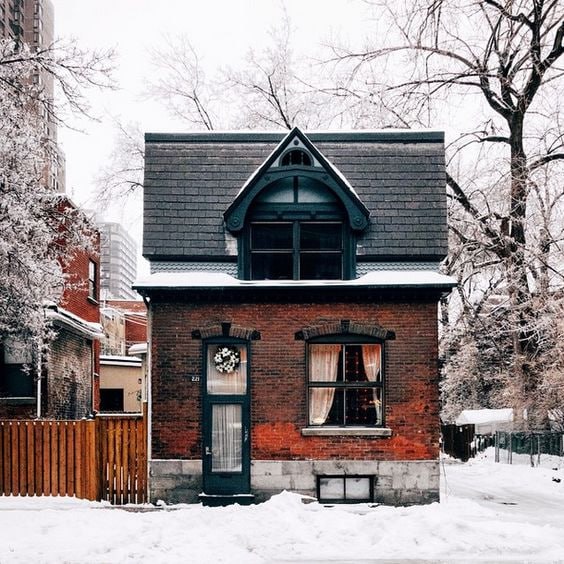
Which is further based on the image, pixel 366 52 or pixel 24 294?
pixel 366 52

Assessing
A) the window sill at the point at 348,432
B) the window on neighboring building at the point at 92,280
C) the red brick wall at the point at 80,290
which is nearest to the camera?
the window sill at the point at 348,432

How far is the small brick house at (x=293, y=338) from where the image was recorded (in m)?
17.2

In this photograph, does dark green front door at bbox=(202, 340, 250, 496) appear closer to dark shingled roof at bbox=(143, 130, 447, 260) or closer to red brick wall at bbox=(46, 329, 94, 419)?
dark shingled roof at bbox=(143, 130, 447, 260)

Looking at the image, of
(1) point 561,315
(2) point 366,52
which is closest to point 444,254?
(1) point 561,315

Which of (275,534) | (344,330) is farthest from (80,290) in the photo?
(275,534)

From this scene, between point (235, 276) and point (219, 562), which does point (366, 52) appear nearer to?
point (235, 276)

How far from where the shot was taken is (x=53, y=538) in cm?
1279

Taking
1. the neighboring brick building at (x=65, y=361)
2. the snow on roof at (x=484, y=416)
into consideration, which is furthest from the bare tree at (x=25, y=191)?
Result: the snow on roof at (x=484, y=416)

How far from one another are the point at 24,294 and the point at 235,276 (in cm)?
503

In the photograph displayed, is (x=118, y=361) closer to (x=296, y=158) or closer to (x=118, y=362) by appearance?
(x=118, y=362)

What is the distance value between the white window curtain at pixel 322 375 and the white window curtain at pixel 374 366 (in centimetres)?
58

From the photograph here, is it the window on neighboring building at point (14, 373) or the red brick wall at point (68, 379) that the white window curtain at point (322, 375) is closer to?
the red brick wall at point (68, 379)

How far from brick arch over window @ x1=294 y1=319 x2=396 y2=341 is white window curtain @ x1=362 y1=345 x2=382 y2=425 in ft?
1.13

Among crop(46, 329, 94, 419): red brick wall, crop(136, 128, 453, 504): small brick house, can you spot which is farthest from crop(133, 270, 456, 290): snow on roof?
crop(46, 329, 94, 419): red brick wall
